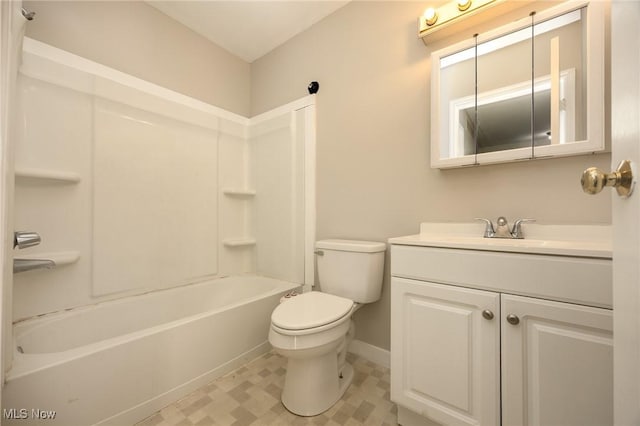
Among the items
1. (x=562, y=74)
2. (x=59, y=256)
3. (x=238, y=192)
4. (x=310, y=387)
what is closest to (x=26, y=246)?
(x=59, y=256)

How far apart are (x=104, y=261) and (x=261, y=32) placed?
198cm

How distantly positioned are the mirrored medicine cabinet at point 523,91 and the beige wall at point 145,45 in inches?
68.3

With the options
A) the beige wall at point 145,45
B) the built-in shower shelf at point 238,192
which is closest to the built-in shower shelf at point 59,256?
the built-in shower shelf at point 238,192

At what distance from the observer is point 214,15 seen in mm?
1812

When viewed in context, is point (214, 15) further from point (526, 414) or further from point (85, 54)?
point (526, 414)

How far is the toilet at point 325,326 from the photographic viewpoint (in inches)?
43.2

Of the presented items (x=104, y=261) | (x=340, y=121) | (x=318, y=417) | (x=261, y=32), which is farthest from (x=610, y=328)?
(x=261, y=32)

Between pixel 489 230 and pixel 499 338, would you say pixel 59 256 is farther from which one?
pixel 489 230

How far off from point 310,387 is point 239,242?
1.33m

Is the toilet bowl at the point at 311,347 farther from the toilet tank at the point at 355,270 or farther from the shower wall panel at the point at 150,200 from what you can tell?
the shower wall panel at the point at 150,200

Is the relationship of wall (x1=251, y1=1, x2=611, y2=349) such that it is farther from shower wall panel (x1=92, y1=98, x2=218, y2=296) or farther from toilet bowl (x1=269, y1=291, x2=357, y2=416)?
shower wall panel (x1=92, y1=98, x2=218, y2=296)

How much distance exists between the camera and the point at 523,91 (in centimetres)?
112

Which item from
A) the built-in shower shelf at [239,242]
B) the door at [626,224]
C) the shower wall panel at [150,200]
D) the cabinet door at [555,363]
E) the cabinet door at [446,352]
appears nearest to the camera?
the door at [626,224]

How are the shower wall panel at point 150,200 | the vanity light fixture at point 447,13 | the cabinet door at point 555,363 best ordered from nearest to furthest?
1. the cabinet door at point 555,363
2. the vanity light fixture at point 447,13
3. the shower wall panel at point 150,200
